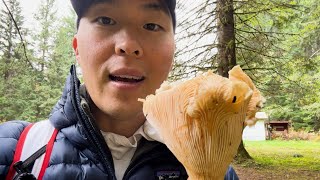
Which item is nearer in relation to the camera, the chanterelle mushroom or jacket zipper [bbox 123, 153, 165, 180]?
the chanterelle mushroom

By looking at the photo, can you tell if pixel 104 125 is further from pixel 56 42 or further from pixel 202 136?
pixel 56 42

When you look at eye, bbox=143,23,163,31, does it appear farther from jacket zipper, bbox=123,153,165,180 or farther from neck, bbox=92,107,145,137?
jacket zipper, bbox=123,153,165,180

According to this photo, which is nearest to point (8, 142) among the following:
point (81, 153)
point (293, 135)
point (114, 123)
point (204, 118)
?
point (81, 153)

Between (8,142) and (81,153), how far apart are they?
35cm

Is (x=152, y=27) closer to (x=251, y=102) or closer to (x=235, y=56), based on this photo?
(x=251, y=102)

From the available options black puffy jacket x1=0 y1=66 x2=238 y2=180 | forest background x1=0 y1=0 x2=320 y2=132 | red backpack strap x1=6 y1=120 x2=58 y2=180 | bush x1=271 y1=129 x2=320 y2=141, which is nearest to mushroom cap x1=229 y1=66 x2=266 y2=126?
black puffy jacket x1=0 y1=66 x2=238 y2=180

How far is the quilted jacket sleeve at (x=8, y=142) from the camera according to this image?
1365 mm

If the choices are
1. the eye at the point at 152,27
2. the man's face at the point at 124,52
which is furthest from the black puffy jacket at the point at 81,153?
the eye at the point at 152,27

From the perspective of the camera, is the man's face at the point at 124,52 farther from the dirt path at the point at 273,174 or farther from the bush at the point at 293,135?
the bush at the point at 293,135

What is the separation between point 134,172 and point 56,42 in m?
29.2

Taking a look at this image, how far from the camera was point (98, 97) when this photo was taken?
1.31 m

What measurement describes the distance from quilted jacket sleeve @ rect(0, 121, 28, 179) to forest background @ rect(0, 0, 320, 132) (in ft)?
16.1

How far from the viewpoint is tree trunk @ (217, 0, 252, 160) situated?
9258mm

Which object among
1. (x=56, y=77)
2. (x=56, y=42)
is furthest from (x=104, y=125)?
(x=56, y=42)
